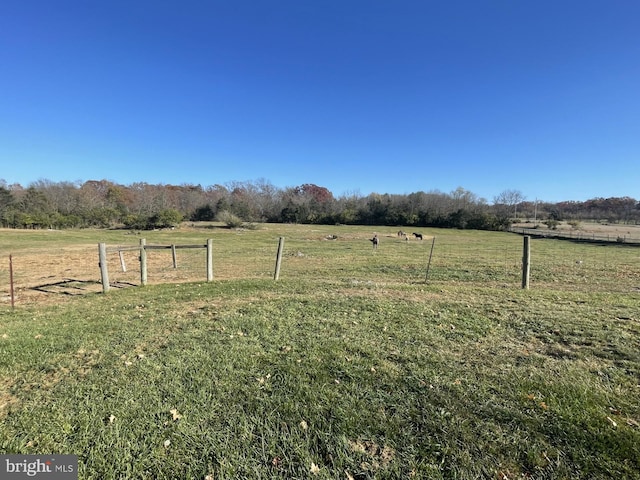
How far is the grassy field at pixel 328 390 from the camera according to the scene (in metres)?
2.52

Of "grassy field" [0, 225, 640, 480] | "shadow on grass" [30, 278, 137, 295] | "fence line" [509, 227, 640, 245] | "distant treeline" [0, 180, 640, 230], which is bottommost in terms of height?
"fence line" [509, 227, 640, 245]

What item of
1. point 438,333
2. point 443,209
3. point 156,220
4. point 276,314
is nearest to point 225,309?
point 276,314

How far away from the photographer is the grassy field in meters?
2.52

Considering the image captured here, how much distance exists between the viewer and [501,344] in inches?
185

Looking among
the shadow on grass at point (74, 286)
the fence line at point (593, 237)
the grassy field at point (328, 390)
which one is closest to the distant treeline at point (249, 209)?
the fence line at point (593, 237)

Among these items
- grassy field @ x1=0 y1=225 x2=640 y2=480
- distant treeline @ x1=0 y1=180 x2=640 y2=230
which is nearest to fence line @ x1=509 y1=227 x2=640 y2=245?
distant treeline @ x1=0 y1=180 x2=640 y2=230

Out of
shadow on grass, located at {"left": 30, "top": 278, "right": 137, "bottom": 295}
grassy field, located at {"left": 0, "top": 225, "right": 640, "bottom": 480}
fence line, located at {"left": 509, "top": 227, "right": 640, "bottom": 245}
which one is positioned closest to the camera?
grassy field, located at {"left": 0, "top": 225, "right": 640, "bottom": 480}

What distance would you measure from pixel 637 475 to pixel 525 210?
109912 millimetres

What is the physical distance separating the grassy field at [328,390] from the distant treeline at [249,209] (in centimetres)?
4350

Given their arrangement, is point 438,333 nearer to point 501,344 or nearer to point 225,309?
point 501,344

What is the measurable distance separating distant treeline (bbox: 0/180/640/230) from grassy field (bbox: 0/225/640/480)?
4350 centimetres

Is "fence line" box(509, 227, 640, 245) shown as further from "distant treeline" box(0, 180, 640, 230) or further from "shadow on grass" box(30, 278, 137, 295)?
"shadow on grass" box(30, 278, 137, 295)

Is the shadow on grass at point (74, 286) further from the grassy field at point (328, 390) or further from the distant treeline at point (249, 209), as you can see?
the distant treeline at point (249, 209)

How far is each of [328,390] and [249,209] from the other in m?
55.5
